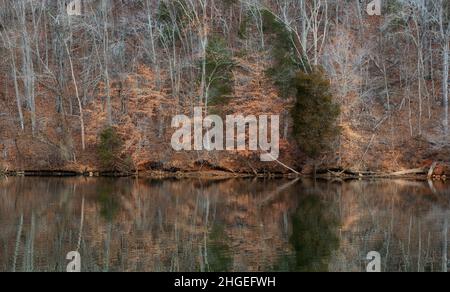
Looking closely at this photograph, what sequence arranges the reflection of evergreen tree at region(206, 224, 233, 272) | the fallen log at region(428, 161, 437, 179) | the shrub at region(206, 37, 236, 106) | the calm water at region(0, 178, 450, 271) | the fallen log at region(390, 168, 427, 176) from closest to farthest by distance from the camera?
the reflection of evergreen tree at region(206, 224, 233, 272) < the calm water at region(0, 178, 450, 271) < the fallen log at region(428, 161, 437, 179) < the fallen log at region(390, 168, 427, 176) < the shrub at region(206, 37, 236, 106)

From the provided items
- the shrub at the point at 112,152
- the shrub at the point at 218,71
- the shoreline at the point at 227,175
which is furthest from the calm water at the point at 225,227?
the shrub at the point at 218,71

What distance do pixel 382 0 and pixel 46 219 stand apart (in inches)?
1337

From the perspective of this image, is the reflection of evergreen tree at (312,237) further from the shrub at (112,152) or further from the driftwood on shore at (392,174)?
the shrub at (112,152)

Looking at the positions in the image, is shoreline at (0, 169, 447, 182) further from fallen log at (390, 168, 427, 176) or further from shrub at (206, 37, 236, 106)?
shrub at (206, 37, 236, 106)

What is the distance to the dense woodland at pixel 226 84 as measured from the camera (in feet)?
114

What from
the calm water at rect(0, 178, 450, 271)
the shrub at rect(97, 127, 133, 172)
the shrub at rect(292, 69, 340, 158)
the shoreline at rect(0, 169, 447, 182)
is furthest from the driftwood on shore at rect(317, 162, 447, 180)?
the shrub at rect(97, 127, 133, 172)

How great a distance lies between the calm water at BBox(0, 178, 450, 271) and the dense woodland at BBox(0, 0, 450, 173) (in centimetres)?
606

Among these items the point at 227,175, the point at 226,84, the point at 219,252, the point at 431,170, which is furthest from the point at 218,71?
the point at 219,252

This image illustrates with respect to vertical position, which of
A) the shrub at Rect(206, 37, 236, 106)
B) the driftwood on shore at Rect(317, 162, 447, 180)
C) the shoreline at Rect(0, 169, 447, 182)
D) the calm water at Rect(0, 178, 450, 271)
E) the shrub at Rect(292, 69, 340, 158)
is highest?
the shrub at Rect(206, 37, 236, 106)

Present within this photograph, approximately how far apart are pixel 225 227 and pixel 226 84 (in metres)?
20.9

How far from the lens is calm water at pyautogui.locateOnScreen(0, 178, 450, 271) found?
535 inches

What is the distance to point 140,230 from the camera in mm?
17625

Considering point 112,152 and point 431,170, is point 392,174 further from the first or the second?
point 112,152

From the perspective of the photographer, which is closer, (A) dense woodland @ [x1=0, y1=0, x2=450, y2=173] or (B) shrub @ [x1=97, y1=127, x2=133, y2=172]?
(A) dense woodland @ [x1=0, y1=0, x2=450, y2=173]
